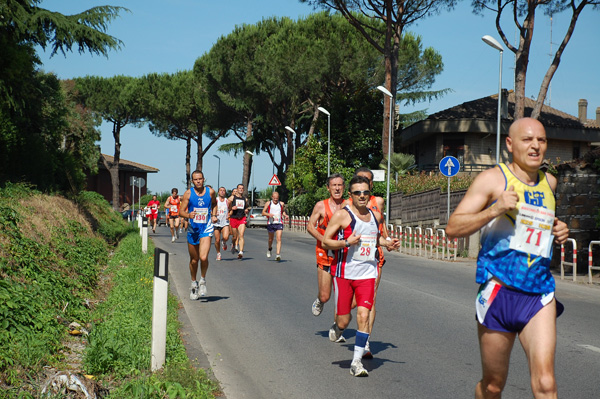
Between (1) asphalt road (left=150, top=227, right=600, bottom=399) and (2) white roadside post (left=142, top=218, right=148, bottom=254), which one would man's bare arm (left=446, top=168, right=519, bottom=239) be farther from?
(2) white roadside post (left=142, top=218, right=148, bottom=254)

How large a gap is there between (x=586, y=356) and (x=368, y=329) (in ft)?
7.97

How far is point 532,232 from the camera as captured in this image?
3969 mm

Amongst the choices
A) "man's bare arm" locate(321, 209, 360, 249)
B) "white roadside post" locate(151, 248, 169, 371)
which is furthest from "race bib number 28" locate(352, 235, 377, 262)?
"white roadside post" locate(151, 248, 169, 371)

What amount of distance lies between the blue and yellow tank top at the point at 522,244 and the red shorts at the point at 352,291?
2.62 m

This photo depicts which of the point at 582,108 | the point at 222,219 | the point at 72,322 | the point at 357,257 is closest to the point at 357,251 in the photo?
the point at 357,257

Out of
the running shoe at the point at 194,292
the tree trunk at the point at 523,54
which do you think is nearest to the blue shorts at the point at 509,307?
the running shoe at the point at 194,292

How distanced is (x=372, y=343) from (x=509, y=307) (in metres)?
4.20

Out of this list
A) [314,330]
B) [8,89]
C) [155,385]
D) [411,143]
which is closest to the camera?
[155,385]

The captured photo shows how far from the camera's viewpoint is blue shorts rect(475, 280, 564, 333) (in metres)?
3.91

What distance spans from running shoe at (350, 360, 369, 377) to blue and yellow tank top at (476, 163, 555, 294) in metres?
2.58

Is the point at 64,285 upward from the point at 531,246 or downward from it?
downward

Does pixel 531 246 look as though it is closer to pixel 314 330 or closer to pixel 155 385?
pixel 155 385

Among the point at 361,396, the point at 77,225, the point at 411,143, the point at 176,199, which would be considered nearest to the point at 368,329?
the point at 361,396

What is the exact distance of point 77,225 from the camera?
16781 millimetres
